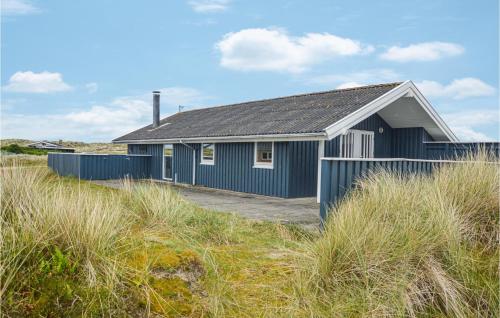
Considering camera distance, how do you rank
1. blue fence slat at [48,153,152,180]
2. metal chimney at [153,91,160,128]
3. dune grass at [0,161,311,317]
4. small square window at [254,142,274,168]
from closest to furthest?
dune grass at [0,161,311,317]
small square window at [254,142,274,168]
blue fence slat at [48,153,152,180]
metal chimney at [153,91,160,128]

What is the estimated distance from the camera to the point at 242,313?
3.41 meters

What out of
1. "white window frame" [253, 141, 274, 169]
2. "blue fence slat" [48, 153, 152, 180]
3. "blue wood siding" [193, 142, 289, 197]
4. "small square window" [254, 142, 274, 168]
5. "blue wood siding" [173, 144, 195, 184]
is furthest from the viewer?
"blue fence slat" [48, 153, 152, 180]

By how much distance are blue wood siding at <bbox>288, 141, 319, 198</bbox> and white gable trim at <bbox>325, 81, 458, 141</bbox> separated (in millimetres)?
1803

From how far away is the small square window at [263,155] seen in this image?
13.5 m

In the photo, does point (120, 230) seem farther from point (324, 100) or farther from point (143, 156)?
point (143, 156)

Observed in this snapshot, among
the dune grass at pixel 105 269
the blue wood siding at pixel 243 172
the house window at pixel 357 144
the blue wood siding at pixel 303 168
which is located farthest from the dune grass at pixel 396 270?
the house window at pixel 357 144

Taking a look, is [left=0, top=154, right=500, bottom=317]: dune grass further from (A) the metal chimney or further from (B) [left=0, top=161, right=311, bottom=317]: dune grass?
(A) the metal chimney

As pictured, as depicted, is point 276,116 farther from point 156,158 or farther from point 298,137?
point 156,158

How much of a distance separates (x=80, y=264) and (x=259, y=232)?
3700 millimetres

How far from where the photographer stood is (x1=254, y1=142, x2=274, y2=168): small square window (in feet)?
44.1

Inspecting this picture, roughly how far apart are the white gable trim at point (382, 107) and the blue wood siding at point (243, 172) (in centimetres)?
199

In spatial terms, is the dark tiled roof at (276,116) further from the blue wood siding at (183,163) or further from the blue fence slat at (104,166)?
the blue fence slat at (104,166)

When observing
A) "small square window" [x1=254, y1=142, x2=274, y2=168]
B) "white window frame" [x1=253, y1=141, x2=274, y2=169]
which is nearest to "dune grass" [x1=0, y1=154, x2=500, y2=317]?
"white window frame" [x1=253, y1=141, x2=274, y2=169]

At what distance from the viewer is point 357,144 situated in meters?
14.3
